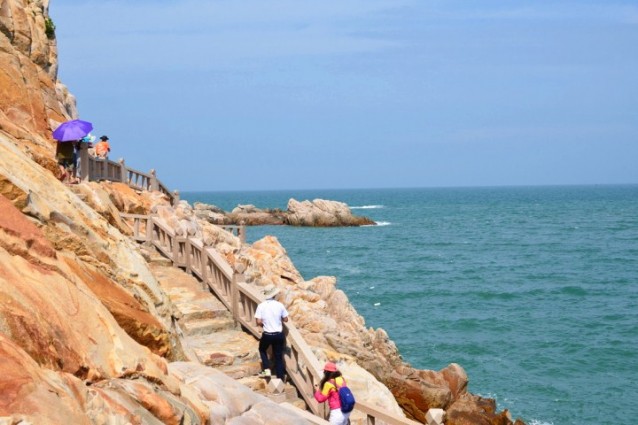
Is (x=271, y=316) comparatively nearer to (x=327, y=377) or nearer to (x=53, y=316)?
(x=327, y=377)

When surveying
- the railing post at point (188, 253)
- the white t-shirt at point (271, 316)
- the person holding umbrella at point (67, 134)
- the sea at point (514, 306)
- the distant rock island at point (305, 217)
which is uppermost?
the person holding umbrella at point (67, 134)

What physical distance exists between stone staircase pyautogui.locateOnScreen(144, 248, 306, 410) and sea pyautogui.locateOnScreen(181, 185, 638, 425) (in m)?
12.8

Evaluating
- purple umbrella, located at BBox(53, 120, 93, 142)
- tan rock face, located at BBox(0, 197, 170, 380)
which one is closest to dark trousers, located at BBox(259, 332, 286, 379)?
tan rock face, located at BBox(0, 197, 170, 380)

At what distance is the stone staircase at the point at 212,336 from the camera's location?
469 inches

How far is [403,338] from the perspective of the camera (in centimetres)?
3341

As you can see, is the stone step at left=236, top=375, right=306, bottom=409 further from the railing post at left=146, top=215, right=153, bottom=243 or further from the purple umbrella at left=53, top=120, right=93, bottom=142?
the purple umbrella at left=53, top=120, right=93, bottom=142

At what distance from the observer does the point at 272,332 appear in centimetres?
1201

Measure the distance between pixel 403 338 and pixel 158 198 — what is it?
13.5 metres

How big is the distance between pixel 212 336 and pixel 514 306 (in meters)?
30.1

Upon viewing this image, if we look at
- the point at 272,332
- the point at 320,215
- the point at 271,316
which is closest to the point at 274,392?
the point at 272,332

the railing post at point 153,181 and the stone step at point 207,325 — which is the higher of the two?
the railing post at point 153,181

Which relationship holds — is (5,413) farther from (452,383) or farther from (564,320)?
(564,320)

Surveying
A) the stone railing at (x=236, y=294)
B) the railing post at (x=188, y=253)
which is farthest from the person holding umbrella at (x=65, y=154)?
the railing post at (x=188, y=253)

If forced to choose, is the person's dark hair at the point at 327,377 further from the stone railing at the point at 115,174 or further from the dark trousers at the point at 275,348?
the stone railing at the point at 115,174
